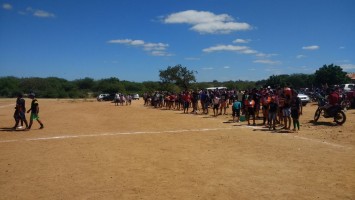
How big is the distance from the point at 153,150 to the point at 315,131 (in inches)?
278

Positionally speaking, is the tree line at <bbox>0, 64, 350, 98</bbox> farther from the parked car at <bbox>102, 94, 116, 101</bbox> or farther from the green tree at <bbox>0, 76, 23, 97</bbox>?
the parked car at <bbox>102, 94, 116, 101</bbox>

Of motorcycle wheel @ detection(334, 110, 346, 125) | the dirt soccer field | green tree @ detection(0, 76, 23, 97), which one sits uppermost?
green tree @ detection(0, 76, 23, 97)

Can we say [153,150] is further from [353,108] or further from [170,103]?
[170,103]

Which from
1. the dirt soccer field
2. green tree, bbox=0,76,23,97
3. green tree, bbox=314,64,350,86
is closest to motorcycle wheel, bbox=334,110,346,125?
the dirt soccer field

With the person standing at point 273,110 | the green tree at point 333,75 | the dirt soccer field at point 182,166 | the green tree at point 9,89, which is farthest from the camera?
the green tree at point 9,89

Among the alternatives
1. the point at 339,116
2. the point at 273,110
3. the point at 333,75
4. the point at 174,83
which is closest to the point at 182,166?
the point at 273,110

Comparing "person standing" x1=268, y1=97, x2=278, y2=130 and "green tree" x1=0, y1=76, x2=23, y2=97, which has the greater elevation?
"green tree" x1=0, y1=76, x2=23, y2=97

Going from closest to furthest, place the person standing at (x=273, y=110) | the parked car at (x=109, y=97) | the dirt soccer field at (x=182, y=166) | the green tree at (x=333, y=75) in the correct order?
1. the dirt soccer field at (x=182, y=166)
2. the person standing at (x=273, y=110)
3. the green tree at (x=333, y=75)
4. the parked car at (x=109, y=97)

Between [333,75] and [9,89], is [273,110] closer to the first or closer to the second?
[333,75]

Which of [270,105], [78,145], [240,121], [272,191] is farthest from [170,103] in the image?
[272,191]

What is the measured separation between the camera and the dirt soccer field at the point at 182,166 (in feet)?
20.9

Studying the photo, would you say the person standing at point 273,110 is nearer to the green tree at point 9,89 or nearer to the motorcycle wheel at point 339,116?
the motorcycle wheel at point 339,116

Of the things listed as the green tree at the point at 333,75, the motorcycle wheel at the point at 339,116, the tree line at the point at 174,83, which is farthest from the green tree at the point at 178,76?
the motorcycle wheel at the point at 339,116

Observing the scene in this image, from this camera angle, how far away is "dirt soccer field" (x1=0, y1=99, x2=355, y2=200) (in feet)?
20.9
